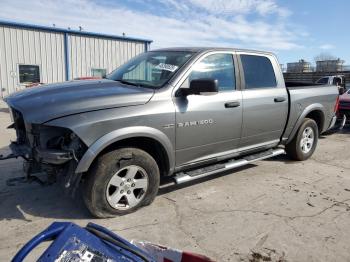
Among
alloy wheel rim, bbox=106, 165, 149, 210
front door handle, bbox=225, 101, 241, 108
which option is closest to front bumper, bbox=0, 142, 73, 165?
alloy wheel rim, bbox=106, 165, 149, 210

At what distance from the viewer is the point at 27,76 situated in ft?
56.2

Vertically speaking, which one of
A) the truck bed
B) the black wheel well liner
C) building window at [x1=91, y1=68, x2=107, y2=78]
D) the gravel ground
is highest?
building window at [x1=91, y1=68, x2=107, y2=78]

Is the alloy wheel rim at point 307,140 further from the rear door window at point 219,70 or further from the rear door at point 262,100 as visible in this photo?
the rear door window at point 219,70

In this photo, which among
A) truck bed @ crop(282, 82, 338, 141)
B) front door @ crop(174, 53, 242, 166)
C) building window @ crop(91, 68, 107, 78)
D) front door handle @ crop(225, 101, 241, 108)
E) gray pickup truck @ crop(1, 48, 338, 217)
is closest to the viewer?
gray pickup truck @ crop(1, 48, 338, 217)

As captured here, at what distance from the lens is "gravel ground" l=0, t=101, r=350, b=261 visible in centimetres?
324

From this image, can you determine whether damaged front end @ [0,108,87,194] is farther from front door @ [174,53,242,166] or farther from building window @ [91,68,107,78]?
building window @ [91,68,107,78]

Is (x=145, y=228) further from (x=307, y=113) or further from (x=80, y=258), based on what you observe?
(x=307, y=113)

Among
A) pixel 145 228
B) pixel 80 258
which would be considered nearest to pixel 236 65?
pixel 145 228

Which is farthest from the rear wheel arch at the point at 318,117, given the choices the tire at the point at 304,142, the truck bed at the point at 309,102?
the tire at the point at 304,142

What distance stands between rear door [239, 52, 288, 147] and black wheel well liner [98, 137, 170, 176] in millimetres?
1363

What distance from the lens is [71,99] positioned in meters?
3.46

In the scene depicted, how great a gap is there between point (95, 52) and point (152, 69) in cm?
1571

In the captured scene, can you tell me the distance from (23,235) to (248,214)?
243 cm

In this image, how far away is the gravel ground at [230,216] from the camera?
3.24 m
